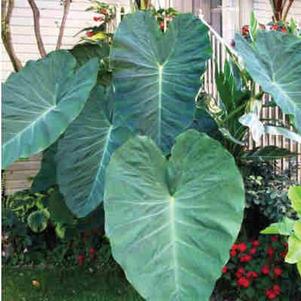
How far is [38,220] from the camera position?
5.42 meters

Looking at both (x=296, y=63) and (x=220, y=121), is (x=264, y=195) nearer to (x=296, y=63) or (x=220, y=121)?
(x=220, y=121)

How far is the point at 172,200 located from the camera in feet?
9.09

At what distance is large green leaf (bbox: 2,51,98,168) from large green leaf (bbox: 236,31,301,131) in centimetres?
83

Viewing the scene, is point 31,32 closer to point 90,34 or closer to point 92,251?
point 90,34

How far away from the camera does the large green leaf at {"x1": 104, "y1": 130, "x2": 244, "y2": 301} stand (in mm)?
2557

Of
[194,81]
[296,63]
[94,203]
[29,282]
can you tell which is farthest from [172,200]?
[29,282]

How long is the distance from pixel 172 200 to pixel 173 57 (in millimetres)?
1122

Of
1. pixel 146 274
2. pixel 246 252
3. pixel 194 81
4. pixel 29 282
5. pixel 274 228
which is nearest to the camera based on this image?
pixel 274 228

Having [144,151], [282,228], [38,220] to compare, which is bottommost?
[38,220]

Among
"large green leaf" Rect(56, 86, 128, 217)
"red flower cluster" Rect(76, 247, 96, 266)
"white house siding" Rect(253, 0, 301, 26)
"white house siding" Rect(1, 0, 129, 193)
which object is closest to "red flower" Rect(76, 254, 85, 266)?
"red flower cluster" Rect(76, 247, 96, 266)

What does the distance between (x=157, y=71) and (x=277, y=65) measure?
0.67 m

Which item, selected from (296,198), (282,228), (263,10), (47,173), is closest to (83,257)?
(47,173)

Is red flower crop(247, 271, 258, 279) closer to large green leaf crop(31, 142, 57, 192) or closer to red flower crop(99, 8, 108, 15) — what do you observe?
large green leaf crop(31, 142, 57, 192)

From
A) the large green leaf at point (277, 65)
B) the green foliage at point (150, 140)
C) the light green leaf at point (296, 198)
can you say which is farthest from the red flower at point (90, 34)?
the light green leaf at point (296, 198)
